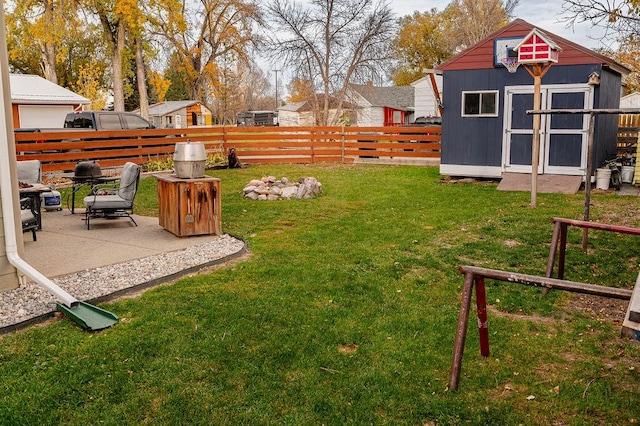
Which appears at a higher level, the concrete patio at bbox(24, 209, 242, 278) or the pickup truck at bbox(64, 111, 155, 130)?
the pickup truck at bbox(64, 111, 155, 130)

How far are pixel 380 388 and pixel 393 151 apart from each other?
14.7 metres

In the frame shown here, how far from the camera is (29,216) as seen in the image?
668cm

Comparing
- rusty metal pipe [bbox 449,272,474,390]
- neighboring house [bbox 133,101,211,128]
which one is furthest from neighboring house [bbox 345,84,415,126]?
rusty metal pipe [bbox 449,272,474,390]

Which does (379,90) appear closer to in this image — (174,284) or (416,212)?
(416,212)

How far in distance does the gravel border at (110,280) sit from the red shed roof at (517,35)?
28.9 feet

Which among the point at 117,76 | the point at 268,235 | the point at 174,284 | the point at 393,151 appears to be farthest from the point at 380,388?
the point at 117,76

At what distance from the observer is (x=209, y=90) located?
131 feet

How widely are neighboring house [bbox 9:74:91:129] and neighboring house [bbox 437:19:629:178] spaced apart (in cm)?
1857

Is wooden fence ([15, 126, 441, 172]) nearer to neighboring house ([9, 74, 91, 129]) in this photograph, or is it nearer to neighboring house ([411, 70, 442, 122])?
neighboring house ([9, 74, 91, 129])

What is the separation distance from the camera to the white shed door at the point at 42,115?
25.0 metres

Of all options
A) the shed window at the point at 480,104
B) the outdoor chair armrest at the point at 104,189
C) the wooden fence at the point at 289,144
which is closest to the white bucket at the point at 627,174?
the shed window at the point at 480,104

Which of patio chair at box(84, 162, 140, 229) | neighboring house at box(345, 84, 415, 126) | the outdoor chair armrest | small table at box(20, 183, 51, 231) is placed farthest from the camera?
neighboring house at box(345, 84, 415, 126)

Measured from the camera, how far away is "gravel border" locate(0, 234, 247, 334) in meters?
4.49

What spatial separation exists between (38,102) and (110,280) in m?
22.6
